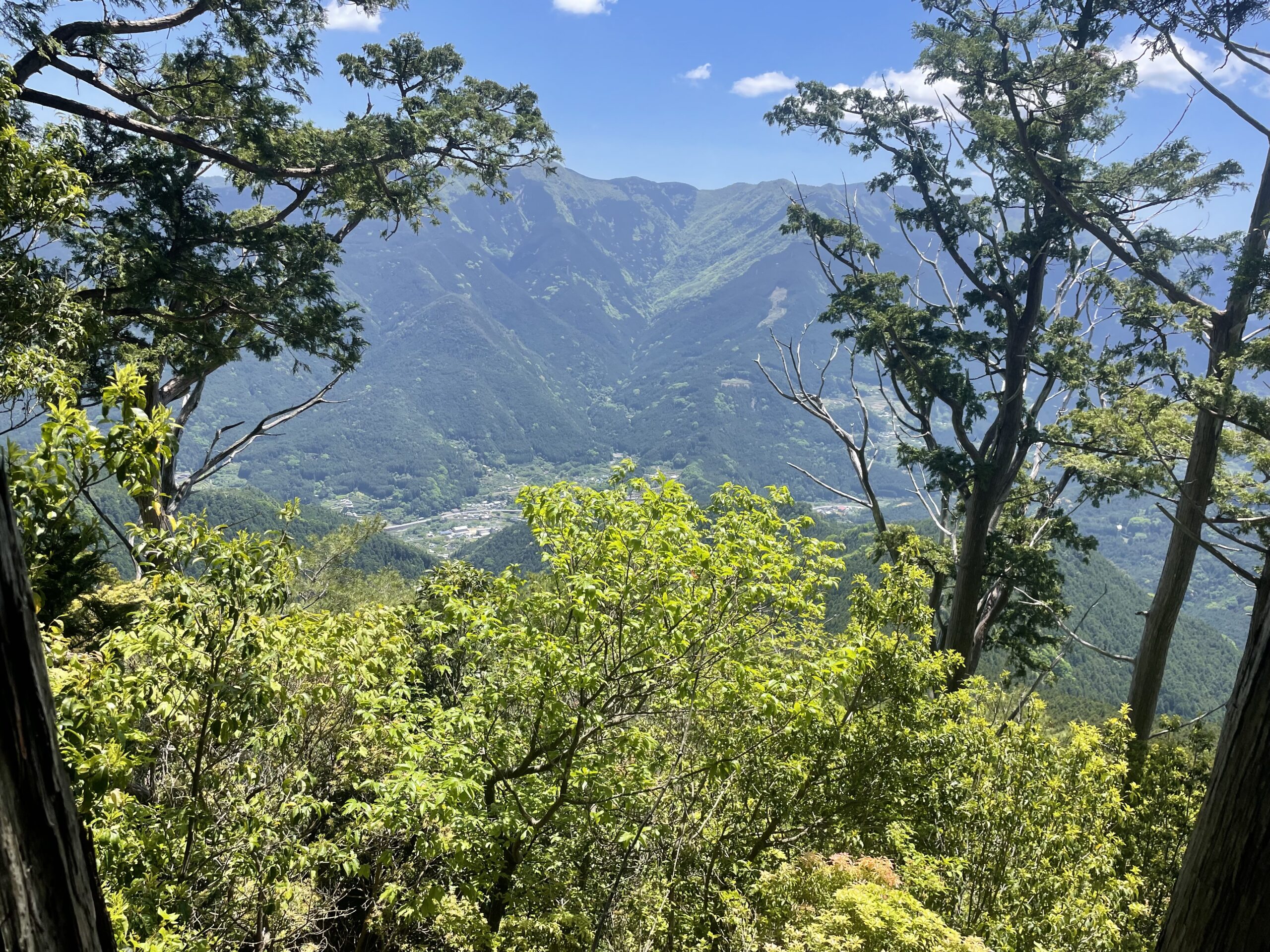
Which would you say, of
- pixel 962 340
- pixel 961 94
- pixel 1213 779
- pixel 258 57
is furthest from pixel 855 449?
pixel 1213 779

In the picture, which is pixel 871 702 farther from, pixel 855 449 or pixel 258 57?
pixel 258 57

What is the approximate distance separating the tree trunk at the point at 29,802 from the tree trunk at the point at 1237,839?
143 centimetres

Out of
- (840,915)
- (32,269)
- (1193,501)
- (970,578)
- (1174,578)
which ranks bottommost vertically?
(840,915)

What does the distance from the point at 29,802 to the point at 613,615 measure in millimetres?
4964

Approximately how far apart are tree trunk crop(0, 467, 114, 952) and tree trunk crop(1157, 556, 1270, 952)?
56.3 inches

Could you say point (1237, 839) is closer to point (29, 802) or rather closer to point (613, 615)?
point (29, 802)

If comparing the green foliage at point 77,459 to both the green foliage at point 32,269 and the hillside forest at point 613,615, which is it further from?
the green foliage at point 32,269

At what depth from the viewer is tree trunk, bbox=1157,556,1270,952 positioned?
0.89m

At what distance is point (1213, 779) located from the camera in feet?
3.19

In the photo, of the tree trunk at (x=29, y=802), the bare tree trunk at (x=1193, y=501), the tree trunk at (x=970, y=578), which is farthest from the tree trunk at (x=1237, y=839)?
the tree trunk at (x=970, y=578)

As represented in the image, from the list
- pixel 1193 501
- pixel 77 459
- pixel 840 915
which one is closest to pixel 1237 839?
pixel 77 459

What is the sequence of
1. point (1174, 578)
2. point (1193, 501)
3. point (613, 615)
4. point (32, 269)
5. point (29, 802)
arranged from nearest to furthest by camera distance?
1. point (29, 802)
2. point (613, 615)
3. point (32, 269)
4. point (1193, 501)
5. point (1174, 578)

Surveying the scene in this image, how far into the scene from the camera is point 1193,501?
1005cm

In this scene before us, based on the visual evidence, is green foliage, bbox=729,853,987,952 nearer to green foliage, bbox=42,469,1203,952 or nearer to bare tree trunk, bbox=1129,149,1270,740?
green foliage, bbox=42,469,1203,952
